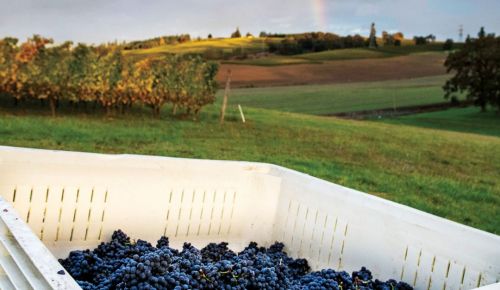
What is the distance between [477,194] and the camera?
10469 mm

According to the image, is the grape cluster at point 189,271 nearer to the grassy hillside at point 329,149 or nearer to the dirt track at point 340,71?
the grassy hillside at point 329,149

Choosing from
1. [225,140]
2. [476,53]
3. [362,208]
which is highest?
[476,53]

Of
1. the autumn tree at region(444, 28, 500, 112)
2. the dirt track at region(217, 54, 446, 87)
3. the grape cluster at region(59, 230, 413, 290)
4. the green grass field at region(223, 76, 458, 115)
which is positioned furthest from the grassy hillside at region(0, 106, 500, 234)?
the dirt track at region(217, 54, 446, 87)

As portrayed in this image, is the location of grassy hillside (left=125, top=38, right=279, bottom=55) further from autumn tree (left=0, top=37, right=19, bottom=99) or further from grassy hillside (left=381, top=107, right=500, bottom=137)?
autumn tree (left=0, top=37, right=19, bottom=99)

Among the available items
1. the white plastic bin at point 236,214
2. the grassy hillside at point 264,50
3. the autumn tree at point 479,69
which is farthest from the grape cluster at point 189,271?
the autumn tree at point 479,69

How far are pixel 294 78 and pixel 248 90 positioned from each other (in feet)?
18.2

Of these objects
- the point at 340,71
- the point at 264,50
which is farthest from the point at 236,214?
the point at 264,50

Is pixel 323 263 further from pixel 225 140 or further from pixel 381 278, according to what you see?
pixel 225 140

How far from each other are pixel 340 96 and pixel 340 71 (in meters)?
8.75

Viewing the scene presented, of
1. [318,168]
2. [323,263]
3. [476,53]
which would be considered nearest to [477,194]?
[318,168]

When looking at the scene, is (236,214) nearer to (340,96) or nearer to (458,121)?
(458,121)

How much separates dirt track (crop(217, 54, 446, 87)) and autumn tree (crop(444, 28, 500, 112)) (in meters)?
10.3

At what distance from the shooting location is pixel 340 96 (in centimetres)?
4012

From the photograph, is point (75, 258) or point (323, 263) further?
point (323, 263)
